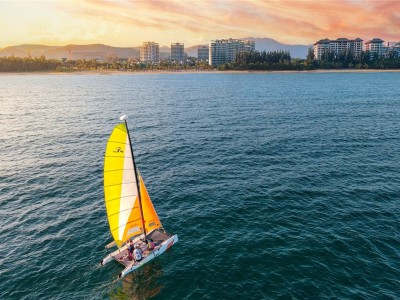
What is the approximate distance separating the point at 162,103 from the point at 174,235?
109287 mm

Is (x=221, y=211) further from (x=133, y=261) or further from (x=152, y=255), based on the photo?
(x=133, y=261)

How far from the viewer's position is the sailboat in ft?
108

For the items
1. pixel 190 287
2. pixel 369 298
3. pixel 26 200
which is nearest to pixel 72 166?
pixel 26 200

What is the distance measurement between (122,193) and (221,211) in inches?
636

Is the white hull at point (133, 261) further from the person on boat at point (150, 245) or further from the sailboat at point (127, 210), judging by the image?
the person on boat at point (150, 245)

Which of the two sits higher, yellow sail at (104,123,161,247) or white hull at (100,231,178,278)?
yellow sail at (104,123,161,247)

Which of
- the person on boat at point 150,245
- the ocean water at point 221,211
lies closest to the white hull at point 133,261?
the person on boat at point 150,245

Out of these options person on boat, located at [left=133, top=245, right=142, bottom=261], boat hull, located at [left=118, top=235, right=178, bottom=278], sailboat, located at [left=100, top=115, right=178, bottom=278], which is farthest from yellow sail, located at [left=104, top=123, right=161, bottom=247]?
boat hull, located at [left=118, top=235, right=178, bottom=278]

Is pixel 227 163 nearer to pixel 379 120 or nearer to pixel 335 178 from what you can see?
pixel 335 178

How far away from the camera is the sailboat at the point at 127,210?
3284 cm

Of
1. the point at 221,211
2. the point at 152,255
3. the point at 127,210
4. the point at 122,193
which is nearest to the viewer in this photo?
the point at 122,193

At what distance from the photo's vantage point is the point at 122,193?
34750 mm

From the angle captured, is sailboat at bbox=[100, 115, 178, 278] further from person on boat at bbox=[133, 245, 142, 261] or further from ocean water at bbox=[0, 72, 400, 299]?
ocean water at bbox=[0, 72, 400, 299]

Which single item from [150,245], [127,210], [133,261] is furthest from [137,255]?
[127,210]
